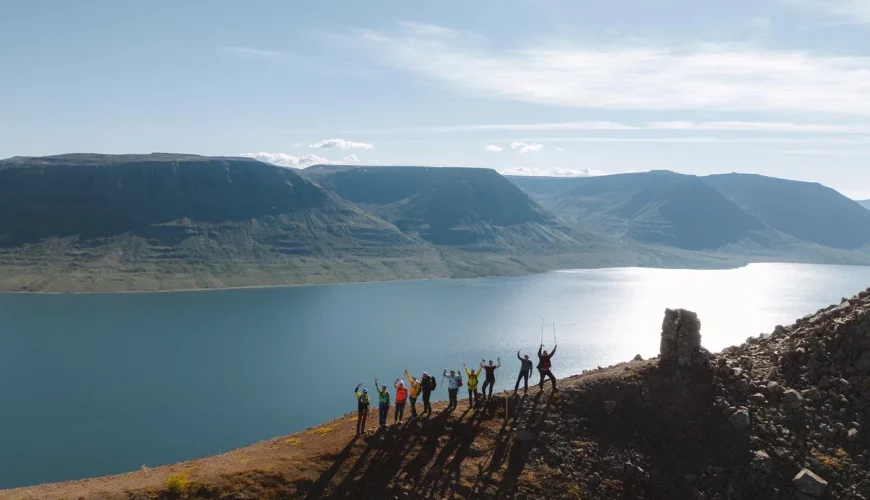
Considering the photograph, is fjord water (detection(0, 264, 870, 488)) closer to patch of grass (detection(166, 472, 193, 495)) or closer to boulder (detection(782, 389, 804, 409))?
patch of grass (detection(166, 472, 193, 495))

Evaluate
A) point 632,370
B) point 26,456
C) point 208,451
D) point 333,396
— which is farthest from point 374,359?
point 632,370

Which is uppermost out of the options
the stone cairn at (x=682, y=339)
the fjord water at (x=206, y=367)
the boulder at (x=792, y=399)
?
the stone cairn at (x=682, y=339)

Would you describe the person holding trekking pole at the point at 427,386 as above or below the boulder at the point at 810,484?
above

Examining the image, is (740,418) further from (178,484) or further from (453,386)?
(178,484)

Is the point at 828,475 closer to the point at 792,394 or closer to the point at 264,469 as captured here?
the point at 792,394

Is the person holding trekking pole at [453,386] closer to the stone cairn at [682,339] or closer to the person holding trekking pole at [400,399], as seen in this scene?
the person holding trekking pole at [400,399]

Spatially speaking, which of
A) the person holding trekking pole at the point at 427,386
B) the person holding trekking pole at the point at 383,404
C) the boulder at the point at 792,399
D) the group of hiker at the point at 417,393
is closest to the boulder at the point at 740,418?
the boulder at the point at 792,399

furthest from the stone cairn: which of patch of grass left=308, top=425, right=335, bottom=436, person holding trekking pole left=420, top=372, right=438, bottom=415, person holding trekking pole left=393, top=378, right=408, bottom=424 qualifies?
patch of grass left=308, top=425, right=335, bottom=436

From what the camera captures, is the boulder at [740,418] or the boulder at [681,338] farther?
the boulder at [681,338]
